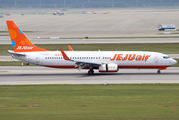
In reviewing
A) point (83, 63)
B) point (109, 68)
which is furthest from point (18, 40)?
point (109, 68)

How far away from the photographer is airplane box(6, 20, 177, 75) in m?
44.3

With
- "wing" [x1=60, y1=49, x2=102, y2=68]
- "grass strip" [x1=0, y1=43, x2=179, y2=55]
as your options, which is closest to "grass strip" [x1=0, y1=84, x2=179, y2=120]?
"wing" [x1=60, y1=49, x2=102, y2=68]

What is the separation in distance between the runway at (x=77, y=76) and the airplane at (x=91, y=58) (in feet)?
4.24

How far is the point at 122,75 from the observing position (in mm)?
43719

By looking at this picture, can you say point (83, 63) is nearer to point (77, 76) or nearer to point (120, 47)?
point (77, 76)

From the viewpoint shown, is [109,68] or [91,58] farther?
[91,58]

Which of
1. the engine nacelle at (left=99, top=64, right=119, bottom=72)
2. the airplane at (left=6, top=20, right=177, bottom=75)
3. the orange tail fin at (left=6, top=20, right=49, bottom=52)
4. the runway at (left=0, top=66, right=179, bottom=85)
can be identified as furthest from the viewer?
the orange tail fin at (left=6, top=20, right=49, bottom=52)

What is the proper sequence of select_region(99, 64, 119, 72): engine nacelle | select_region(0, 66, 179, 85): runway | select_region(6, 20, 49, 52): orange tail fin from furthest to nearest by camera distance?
select_region(6, 20, 49, 52): orange tail fin → select_region(99, 64, 119, 72): engine nacelle → select_region(0, 66, 179, 85): runway

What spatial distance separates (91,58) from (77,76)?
382 centimetres

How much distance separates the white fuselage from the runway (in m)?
1.52

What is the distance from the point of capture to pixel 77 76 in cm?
4366

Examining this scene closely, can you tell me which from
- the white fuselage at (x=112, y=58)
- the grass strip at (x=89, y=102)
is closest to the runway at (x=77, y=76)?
the white fuselage at (x=112, y=58)

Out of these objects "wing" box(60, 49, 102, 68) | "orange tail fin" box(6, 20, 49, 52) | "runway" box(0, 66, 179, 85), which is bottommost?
"runway" box(0, 66, 179, 85)

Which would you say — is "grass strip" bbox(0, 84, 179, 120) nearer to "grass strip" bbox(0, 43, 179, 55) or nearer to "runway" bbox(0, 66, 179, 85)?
"runway" bbox(0, 66, 179, 85)
